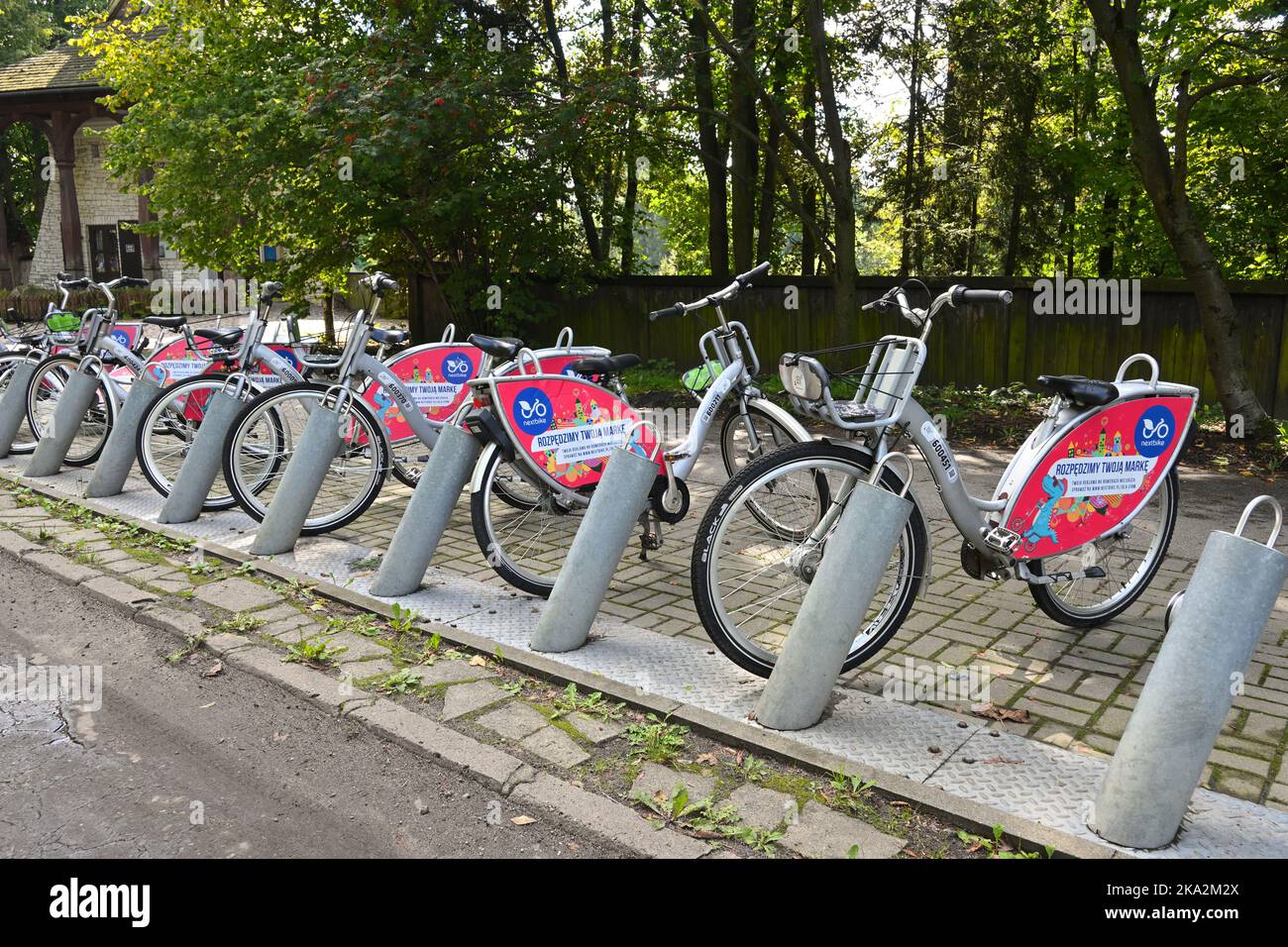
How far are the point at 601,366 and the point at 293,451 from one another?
2.12 m

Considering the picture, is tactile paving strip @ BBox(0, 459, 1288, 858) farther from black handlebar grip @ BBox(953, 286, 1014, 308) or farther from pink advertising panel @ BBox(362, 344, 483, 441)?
pink advertising panel @ BBox(362, 344, 483, 441)

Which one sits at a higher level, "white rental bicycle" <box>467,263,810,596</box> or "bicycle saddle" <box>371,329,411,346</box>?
"bicycle saddle" <box>371,329,411,346</box>

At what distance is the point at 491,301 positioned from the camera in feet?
Result: 48.0

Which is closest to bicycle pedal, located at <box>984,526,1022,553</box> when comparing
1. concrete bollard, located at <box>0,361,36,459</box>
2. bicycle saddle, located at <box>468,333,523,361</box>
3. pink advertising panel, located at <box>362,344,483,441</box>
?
bicycle saddle, located at <box>468,333,523,361</box>

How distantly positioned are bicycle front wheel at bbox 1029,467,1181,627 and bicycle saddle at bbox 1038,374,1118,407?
0.65m

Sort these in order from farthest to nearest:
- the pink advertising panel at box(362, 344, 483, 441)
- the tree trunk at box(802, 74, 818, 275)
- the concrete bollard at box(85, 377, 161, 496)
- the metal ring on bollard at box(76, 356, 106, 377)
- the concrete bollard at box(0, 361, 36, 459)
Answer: the tree trunk at box(802, 74, 818, 275) < the concrete bollard at box(0, 361, 36, 459) < the metal ring on bollard at box(76, 356, 106, 377) < the concrete bollard at box(85, 377, 161, 496) < the pink advertising panel at box(362, 344, 483, 441)

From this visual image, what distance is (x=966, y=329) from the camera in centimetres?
1320

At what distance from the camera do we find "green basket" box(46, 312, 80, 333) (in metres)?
9.56

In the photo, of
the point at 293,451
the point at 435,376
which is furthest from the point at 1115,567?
the point at 293,451

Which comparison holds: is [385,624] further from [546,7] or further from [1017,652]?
[546,7]

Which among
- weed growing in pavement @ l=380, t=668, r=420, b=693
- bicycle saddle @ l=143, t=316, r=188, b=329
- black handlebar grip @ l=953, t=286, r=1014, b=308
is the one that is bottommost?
weed growing in pavement @ l=380, t=668, r=420, b=693

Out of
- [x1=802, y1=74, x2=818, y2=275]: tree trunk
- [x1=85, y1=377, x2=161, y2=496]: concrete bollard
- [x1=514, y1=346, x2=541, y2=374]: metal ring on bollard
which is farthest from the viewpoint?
[x1=802, y1=74, x2=818, y2=275]: tree trunk

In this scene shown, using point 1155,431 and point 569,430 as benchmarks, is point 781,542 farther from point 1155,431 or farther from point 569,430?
point 1155,431
